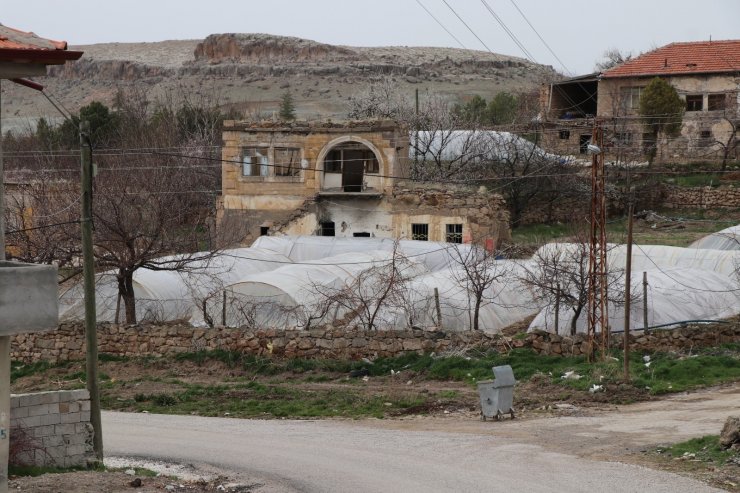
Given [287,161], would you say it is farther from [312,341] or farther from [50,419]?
[50,419]

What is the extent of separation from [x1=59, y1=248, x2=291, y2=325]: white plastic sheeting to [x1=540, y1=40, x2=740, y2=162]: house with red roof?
79.2ft

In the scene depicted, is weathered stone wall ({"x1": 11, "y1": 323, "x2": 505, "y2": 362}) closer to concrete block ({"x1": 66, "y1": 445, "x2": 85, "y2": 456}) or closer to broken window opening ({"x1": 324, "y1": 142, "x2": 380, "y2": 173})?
concrete block ({"x1": 66, "y1": 445, "x2": 85, "y2": 456})

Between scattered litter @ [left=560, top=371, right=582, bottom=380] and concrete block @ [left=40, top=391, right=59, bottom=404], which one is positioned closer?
concrete block @ [left=40, top=391, right=59, bottom=404]

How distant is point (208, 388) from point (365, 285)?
4.99 meters

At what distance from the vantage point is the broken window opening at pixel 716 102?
5469 centimetres

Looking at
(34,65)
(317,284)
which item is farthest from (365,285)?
(34,65)

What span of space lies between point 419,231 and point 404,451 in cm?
2391

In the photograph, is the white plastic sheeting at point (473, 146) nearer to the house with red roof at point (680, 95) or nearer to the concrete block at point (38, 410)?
the house with red roof at point (680, 95)

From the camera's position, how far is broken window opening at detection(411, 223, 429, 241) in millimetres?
41344

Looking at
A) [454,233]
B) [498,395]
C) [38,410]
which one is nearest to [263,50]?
[454,233]

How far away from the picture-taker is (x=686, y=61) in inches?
2227

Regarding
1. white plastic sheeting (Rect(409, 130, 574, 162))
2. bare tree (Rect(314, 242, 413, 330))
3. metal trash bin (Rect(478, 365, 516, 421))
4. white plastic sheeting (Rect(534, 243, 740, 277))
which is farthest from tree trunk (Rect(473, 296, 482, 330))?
white plastic sheeting (Rect(409, 130, 574, 162))

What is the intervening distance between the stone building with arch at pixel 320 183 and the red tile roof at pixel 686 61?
17561 mm

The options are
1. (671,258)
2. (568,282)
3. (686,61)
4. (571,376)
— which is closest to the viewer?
(571,376)
